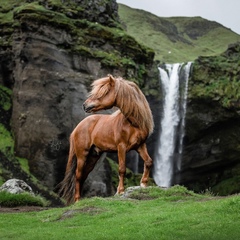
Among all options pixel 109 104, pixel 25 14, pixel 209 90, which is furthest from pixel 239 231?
pixel 209 90

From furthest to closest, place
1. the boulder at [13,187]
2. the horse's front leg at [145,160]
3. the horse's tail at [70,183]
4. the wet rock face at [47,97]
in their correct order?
1. the wet rock face at [47,97]
2. the boulder at [13,187]
3. the horse's tail at [70,183]
4. the horse's front leg at [145,160]

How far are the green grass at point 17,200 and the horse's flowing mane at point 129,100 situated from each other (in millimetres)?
5742

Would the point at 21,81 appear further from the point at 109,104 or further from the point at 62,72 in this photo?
the point at 109,104

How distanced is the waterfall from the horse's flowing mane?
119 ft

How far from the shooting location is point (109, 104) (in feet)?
46.4

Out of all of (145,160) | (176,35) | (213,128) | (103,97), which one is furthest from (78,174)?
(176,35)

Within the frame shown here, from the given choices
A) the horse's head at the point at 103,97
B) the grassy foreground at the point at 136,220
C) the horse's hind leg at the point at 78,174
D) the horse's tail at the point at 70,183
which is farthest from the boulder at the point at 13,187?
the horse's head at the point at 103,97

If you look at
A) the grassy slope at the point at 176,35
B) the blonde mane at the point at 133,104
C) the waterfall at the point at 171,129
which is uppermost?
the grassy slope at the point at 176,35

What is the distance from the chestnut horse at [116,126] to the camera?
13805 mm

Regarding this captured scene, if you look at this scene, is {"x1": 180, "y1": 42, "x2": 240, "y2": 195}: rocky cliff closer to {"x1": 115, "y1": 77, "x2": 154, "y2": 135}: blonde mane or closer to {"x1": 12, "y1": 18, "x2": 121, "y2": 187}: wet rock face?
{"x1": 12, "y1": 18, "x2": 121, "y2": 187}: wet rock face

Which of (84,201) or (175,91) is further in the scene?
(175,91)

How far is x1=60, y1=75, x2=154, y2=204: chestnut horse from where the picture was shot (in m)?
13.8

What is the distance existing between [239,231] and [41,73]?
3175 centimetres

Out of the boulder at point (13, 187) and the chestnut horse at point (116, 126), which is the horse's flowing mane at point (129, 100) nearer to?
the chestnut horse at point (116, 126)
